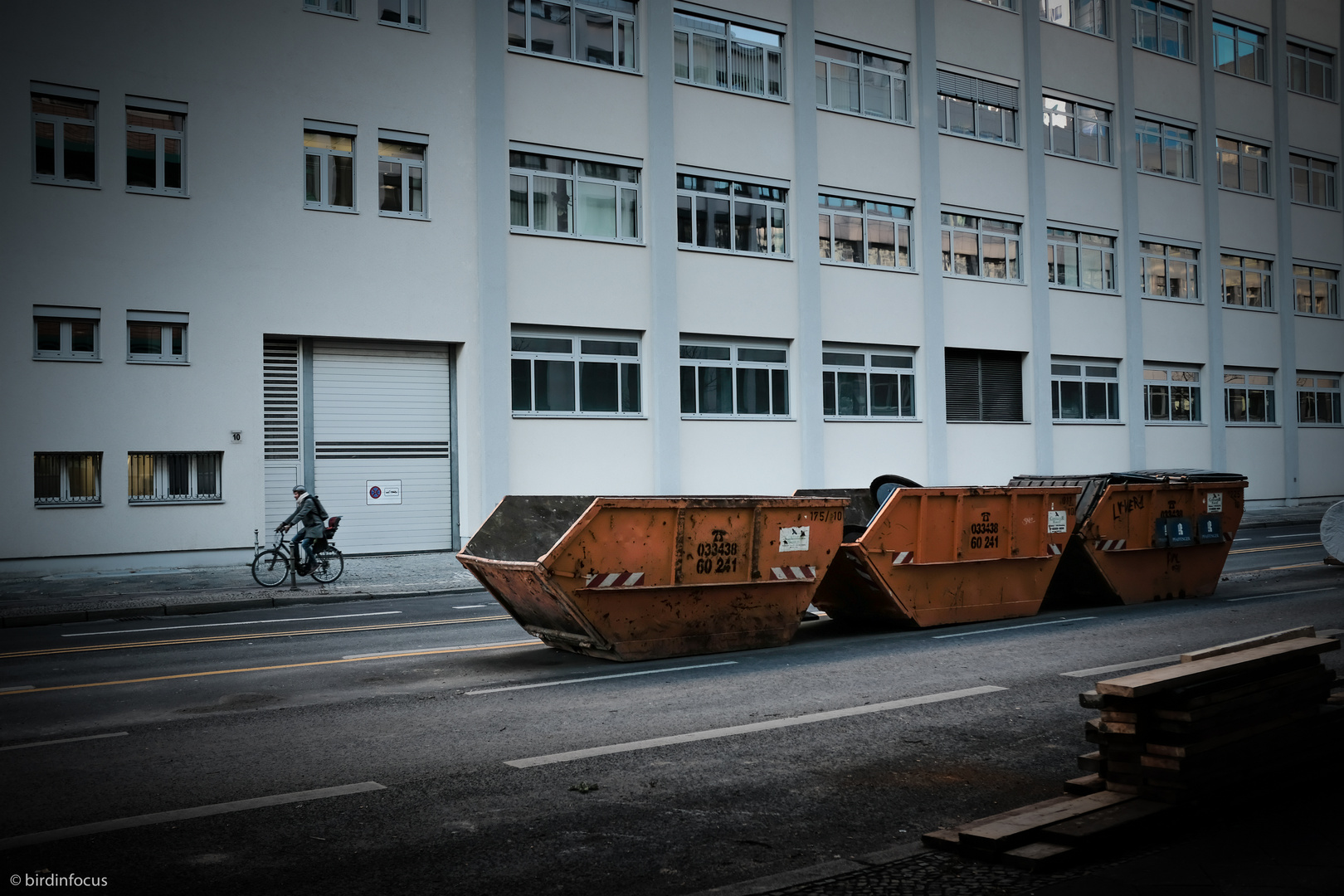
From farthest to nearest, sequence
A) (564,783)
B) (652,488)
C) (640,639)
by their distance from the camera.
→ (652,488) → (640,639) → (564,783)

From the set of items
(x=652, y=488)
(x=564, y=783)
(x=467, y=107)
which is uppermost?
(x=467, y=107)

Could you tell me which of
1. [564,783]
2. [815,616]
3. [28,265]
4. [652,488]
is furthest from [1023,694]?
[28,265]

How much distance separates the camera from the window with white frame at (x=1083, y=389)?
31391 millimetres

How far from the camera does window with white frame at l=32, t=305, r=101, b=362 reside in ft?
63.0

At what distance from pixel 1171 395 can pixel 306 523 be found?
26996mm

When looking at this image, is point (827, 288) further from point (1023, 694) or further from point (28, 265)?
point (1023, 694)

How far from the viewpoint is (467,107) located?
22812 millimetres

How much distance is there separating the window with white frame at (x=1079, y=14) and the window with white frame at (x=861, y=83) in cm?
640

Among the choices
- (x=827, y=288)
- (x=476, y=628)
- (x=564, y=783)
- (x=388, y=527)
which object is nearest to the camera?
(x=564, y=783)

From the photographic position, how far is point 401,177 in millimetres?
22359

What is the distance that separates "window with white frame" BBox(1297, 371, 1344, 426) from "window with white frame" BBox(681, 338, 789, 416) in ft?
71.3

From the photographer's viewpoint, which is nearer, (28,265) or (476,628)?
(476,628)

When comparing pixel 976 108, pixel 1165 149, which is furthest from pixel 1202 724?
pixel 1165 149

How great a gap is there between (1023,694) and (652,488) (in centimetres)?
1618
